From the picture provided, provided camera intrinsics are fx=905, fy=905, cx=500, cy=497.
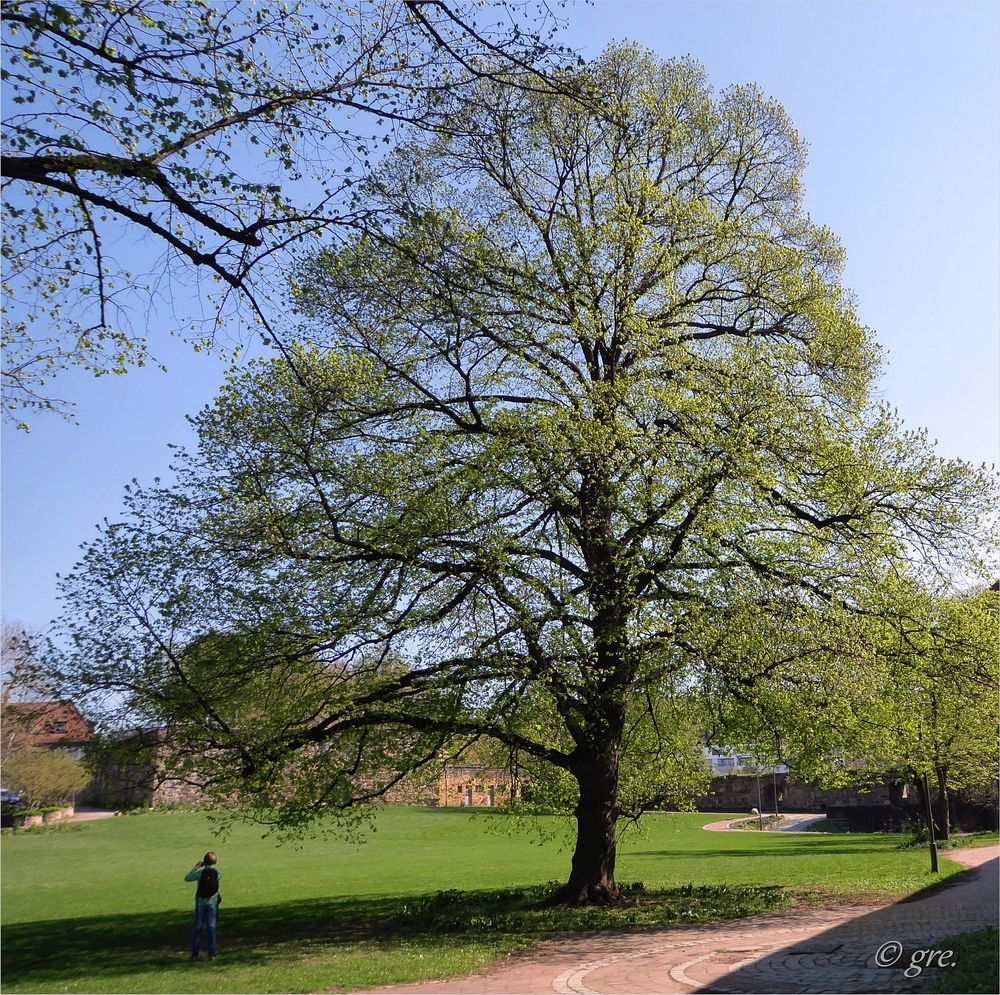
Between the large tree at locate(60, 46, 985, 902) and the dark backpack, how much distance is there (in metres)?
1.48

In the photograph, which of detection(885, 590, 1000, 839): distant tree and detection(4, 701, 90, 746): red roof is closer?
detection(4, 701, 90, 746): red roof

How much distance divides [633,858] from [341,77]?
33.3 m

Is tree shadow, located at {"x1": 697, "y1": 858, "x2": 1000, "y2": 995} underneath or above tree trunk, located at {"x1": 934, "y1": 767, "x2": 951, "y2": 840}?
above

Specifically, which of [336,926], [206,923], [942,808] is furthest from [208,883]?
[942,808]

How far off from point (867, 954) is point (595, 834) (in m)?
7.85

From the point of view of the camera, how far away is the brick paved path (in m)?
9.80

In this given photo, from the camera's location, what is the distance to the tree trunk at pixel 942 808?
3372 cm

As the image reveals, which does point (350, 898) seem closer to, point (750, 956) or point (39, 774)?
point (750, 956)

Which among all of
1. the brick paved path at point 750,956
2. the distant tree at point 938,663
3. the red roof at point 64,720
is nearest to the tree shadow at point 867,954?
the brick paved path at point 750,956

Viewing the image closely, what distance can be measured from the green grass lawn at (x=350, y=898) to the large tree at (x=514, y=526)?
252 cm

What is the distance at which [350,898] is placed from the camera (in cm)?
2431

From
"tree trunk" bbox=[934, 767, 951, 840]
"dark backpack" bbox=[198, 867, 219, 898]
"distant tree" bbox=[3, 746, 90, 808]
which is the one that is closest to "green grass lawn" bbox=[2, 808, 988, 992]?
"dark backpack" bbox=[198, 867, 219, 898]

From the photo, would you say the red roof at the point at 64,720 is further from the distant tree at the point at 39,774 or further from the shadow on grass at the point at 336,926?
the distant tree at the point at 39,774

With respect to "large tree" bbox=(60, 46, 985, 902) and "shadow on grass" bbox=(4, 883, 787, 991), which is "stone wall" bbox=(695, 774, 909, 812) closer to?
"shadow on grass" bbox=(4, 883, 787, 991)
